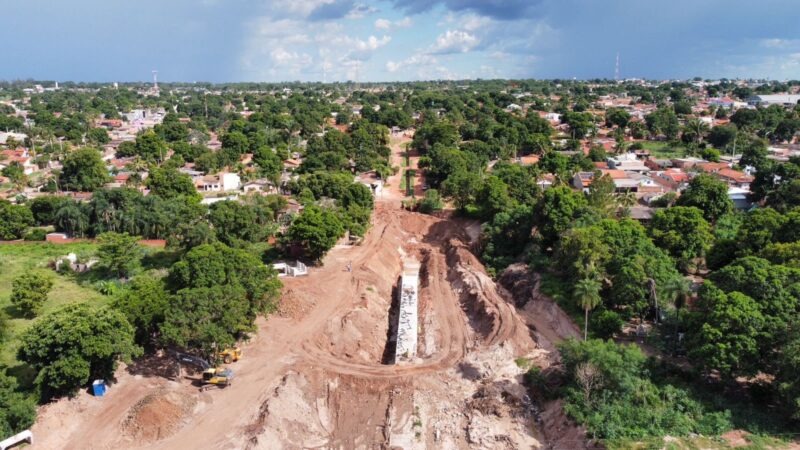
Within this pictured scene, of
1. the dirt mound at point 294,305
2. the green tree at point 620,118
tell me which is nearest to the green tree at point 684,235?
the dirt mound at point 294,305

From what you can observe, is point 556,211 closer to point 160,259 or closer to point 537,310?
point 537,310

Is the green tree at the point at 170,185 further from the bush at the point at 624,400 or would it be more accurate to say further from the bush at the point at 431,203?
the bush at the point at 624,400

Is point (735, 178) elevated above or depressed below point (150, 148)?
below

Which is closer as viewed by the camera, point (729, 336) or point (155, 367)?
point (729, 336)

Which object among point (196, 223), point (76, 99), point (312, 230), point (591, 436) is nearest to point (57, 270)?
point (196, 223)

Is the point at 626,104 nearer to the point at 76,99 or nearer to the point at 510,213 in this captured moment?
the point at 510,213

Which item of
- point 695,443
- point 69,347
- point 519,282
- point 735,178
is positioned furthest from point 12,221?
point 735,178
